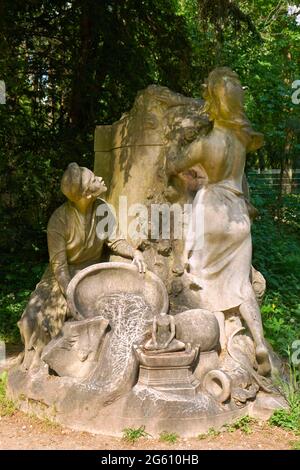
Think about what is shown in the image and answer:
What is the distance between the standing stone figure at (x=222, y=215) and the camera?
4902 millimetres

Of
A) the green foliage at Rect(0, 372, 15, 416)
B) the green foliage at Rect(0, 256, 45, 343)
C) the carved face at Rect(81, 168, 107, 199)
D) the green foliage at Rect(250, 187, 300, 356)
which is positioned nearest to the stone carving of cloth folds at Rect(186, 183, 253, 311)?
the carved face at Rect(81, 168, 107, 199)

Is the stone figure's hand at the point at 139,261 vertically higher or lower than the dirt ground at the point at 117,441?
higher

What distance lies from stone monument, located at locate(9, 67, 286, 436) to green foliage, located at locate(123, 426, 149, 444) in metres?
0.03

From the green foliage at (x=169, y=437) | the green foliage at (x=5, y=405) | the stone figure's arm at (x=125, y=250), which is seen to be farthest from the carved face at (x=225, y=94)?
the green foliage at (x=5, y=405)

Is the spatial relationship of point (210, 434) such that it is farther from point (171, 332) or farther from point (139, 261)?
point (139, 261)

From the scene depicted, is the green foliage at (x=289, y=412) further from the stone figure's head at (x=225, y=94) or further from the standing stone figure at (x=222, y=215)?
the stone figure's head at (x=225, y=94)

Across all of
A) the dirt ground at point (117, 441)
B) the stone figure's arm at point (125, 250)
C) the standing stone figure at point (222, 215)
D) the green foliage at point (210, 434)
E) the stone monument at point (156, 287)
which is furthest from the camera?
the stone figure's arm at point (125, 250)

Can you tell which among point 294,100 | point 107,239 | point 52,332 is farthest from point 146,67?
point 52,332

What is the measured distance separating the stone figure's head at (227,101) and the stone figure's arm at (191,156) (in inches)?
9.3

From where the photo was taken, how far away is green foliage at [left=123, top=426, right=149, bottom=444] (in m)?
4.05

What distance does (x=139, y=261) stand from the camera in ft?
16.5

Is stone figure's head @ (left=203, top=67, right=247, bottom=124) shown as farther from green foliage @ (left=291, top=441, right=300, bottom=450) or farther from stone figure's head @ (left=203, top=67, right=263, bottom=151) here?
green foliage @ (left=291, top=441, right=300, bottom=450)

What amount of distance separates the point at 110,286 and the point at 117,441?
4.27ft

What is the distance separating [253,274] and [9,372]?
2.24 metres
